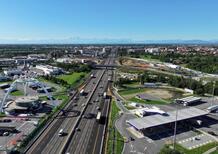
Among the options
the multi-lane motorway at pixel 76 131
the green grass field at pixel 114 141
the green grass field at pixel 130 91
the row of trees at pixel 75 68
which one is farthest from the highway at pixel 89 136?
the row of trees at pixel 75 68

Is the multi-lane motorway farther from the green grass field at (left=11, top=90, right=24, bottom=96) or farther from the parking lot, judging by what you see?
the green grass field at (left=11, top=90, right=24, bottom=96)

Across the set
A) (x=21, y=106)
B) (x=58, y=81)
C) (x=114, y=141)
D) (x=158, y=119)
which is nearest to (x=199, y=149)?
(x=158, y=119)

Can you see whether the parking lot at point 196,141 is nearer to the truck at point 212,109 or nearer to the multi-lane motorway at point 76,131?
the multi-lane motorway at point 76,131

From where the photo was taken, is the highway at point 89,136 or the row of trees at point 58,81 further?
the row of trees at point 58,81

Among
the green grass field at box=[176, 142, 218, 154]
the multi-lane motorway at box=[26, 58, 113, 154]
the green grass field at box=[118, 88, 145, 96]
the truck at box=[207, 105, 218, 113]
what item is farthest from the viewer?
the green grass field at box=[118, 88, 145, 96]

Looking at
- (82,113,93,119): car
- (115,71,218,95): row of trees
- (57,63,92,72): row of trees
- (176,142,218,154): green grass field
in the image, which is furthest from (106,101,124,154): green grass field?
(57,63,92,72): row of trees

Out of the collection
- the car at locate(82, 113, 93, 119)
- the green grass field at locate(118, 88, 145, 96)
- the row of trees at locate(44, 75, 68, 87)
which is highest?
the row of trees at locate(44, 75, 68, 87)

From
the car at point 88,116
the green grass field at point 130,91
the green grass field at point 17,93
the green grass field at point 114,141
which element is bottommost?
the green grass field at point 130,91

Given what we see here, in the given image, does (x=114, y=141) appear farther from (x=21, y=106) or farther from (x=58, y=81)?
(x=58, y=81)

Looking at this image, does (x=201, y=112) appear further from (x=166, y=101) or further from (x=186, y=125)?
(x=166, y=101)
